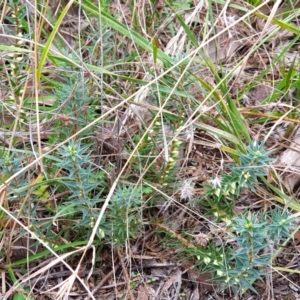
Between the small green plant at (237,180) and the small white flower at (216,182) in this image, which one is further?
the small white flower at (216,182)

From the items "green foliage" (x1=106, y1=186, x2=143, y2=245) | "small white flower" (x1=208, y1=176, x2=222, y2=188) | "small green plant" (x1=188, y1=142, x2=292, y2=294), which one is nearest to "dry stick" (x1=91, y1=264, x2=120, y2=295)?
"green foliage" (x1=106, y1=186, x2=143, y2=245)

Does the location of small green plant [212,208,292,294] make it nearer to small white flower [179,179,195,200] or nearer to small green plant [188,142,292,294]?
small green plant [188,142,292,294]

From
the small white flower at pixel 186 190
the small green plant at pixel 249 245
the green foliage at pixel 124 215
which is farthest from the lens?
the small white flower at pixel 186 190

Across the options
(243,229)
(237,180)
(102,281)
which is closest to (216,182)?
(237,180)

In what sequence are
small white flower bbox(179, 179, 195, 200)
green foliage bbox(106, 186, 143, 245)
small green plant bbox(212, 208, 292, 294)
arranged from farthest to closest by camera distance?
small white flower bbox(179, 179, 195, 200), green foliage bbox(106, 186, 143, 245), small green plant bbox(212, 208, 292, 294)

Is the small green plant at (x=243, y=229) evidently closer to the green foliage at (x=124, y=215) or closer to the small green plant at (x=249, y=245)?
the small green plant at (x=249, y=245)

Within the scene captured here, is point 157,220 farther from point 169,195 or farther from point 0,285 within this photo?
point 0,285

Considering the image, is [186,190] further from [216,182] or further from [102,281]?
[102,281]

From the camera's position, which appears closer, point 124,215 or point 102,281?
point 124,215

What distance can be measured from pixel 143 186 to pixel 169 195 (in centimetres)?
9

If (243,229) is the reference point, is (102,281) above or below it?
below

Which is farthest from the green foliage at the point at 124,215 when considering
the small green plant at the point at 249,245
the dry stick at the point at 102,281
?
the small green plant at the point at 249,245

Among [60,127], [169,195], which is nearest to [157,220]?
[169,195]

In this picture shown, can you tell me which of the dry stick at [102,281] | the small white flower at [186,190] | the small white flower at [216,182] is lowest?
the dry stick at [102,281]
